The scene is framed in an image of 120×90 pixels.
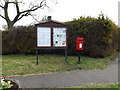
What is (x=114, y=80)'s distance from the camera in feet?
14.8

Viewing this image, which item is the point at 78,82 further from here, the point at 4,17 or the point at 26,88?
the point at 4,17

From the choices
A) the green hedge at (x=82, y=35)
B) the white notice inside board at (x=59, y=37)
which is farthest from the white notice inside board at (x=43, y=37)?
the green hedge at (x=82, y=35)

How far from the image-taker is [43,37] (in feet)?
21.7

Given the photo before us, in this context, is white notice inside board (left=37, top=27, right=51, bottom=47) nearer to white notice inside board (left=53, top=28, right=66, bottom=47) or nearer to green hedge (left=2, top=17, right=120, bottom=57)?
white notice inside board (left=53, top=28, right=66, bottom=47)

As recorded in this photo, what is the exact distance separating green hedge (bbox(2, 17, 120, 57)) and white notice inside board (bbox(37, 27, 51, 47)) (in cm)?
256

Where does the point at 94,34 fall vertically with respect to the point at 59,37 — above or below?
above

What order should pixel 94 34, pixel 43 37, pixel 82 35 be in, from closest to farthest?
pixel 43 37
pixel 94 34
pixel 82 35

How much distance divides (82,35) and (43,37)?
315cm

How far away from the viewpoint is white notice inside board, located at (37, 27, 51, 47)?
6.52m

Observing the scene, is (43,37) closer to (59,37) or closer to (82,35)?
(59,37)

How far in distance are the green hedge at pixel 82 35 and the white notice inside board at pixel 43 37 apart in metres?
2.56

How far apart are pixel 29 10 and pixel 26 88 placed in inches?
676

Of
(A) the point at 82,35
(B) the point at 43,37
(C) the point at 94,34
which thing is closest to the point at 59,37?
(B) the point at 43,37

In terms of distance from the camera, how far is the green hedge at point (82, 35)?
8.11 metres
